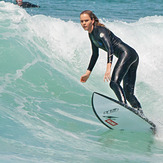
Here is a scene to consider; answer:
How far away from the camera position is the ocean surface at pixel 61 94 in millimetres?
4816

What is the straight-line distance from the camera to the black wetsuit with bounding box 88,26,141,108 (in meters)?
5.23

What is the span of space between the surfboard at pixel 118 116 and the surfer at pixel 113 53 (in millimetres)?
144

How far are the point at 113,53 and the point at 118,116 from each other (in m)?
0.98

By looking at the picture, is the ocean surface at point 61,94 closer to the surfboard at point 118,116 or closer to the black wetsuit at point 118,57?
the surfboard at point 118,116

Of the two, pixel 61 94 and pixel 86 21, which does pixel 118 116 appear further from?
pixel 61 94

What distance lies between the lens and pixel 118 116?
5598mm

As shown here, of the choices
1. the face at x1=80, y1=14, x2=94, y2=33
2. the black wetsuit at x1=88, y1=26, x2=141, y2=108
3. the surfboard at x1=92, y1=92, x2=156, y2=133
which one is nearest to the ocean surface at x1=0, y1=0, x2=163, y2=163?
the surfboard at x1=92, y1=92, x2=156, y2=133

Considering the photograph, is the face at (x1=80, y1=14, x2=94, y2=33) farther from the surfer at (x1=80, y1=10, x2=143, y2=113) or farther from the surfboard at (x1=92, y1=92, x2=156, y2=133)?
the surfboard at (x1=92, y1=92, x2=156, y2=133)

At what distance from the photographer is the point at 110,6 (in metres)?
24.1

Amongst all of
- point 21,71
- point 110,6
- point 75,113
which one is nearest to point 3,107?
point 75,113

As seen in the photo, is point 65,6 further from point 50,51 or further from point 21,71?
point 21,71

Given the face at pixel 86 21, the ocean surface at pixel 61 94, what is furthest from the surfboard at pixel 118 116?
the face at pixel 86 21

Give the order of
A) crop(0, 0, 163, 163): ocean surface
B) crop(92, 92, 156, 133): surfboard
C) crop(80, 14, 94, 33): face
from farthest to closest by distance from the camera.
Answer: crop(92, 92, 156, 133): surfboard → crop(80, 14, 94, 33): face → crop(0, 0, 163, 163): ocean surface

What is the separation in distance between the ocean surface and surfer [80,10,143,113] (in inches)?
29.4
